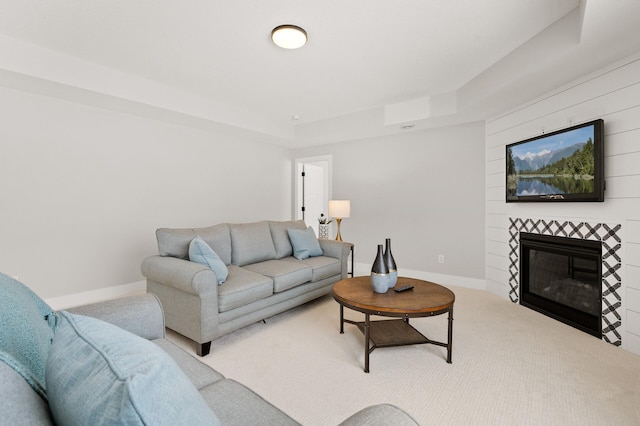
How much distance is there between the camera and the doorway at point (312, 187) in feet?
19.1

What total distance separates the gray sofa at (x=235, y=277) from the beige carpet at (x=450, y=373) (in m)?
0.23

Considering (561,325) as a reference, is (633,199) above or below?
above

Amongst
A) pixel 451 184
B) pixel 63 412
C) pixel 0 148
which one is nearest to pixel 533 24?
pixel 451 184

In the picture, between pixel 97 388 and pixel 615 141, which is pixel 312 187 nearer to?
pixel 615 141

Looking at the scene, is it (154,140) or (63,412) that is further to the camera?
(154,140)

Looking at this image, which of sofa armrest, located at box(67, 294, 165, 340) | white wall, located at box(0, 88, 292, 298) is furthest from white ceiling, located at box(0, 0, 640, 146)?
sofa armrest, located at box(67, 294, 165, 340)

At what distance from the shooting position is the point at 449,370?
7.36 ft

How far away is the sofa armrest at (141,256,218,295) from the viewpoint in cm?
237

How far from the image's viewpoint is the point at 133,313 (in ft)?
5.11

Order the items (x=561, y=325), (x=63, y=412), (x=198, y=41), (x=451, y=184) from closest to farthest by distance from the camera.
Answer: (x=63, y=412) → (x=198, y=41) → (x=561, y=325) → (x=451, y=184)

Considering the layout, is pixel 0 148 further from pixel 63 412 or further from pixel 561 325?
pixel 561 325

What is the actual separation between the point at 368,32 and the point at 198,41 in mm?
1479

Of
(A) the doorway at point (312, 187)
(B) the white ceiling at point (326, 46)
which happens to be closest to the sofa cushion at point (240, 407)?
(B) the white ceiling at point (326, 46)

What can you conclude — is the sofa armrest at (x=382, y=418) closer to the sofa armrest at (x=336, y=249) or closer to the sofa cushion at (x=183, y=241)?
the sofa cushion at (x=183, y=241)
